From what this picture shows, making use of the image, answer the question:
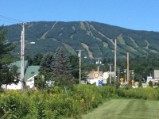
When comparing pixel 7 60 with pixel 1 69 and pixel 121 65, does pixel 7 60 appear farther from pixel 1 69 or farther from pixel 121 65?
pixel 121 65

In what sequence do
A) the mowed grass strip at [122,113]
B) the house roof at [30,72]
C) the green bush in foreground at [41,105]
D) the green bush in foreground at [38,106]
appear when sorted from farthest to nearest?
1. the house roof at [30,72]
2. the mowed grass strip at [122,113]
3. the green bush in foreground at [38,106]
4. the green bush in foreground at [41,105]

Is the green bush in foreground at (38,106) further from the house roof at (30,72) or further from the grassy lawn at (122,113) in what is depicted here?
the house roof at (30,72)

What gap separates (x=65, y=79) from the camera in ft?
143

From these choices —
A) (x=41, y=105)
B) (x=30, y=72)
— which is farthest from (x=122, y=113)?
(x=30, y=72)

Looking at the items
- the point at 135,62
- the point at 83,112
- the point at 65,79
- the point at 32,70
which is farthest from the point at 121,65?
the point at 83,112

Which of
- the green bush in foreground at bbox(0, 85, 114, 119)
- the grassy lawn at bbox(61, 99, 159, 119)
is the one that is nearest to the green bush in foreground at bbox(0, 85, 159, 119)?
the green bush in foreground at bbox(0, 85, 114, 119)

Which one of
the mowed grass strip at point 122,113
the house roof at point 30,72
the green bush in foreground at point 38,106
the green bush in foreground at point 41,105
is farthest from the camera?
the house roof at point 30,72

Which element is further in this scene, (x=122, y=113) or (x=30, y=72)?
(x=30, y=72)

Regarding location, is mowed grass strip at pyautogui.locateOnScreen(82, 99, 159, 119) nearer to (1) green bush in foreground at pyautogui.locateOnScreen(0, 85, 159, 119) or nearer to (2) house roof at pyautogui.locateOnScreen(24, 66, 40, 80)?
(1) green bush in foreground at pyautogui.locateOnScreen(0, 85, 159, 119)

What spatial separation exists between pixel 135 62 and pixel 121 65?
8.63m

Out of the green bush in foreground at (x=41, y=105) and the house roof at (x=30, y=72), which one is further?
the house roof at (x=30, y=72)

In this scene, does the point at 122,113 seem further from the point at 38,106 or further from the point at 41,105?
the point at 38,106

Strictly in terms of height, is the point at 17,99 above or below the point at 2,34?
below

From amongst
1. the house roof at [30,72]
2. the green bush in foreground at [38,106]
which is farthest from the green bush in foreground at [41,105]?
the house roof at [30,72]
